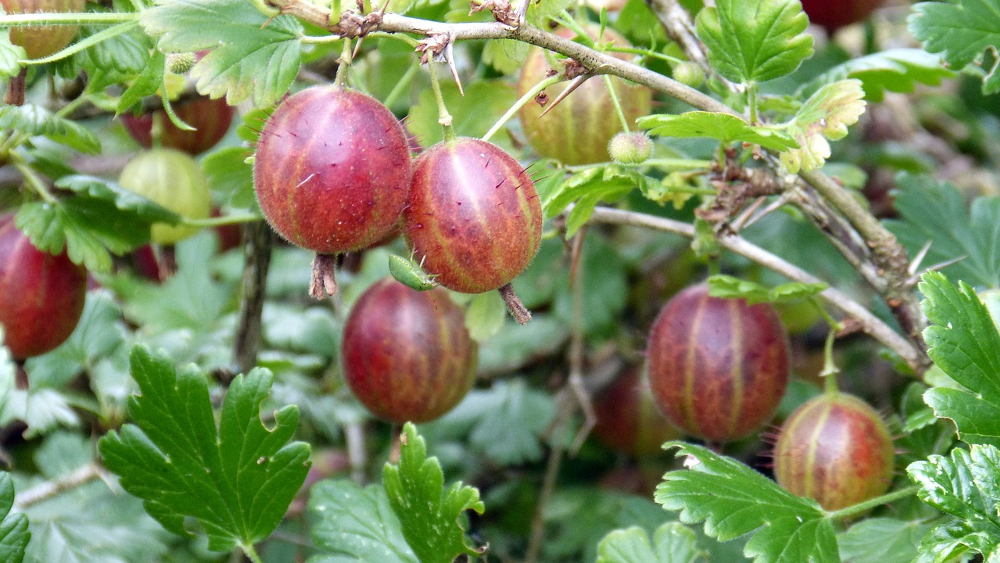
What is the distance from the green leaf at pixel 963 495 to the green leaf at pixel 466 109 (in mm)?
794

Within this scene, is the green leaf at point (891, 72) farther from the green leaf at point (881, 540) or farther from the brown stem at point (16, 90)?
the brown stem at point (16, 90)

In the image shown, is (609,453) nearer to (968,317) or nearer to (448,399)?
(448,399)

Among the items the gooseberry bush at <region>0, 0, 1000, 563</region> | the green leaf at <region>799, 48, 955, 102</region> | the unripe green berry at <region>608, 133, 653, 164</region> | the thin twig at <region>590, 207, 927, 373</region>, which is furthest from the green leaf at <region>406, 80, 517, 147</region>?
the green leaf at <region>799, 48, 955, 102</region>

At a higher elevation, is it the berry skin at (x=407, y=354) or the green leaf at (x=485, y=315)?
the green leaf at (x=485, y=315)

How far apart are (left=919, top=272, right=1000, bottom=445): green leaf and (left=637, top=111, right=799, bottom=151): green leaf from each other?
25 centimetres

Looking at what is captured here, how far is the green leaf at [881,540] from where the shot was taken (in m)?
1.18

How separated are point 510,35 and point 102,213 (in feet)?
2.51

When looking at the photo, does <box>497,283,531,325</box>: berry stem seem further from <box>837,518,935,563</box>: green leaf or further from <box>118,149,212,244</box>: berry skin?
<box>118,149,212,244</box>: berry skin

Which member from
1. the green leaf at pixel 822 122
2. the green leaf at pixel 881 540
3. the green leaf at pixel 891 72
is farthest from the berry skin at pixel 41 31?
the green leaf at pixel 881 540

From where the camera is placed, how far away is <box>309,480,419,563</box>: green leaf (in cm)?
126

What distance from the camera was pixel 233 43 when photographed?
1010 millimetres

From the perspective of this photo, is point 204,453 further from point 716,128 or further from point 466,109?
point 716,128

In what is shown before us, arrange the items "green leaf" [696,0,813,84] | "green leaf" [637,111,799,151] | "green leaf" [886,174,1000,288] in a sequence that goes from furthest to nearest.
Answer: "green leaf" [886,174,1000,288] < "green leaf" [696,0,813,84] < "green leaf" [637,111,799,151]

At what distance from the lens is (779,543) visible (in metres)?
1.10
